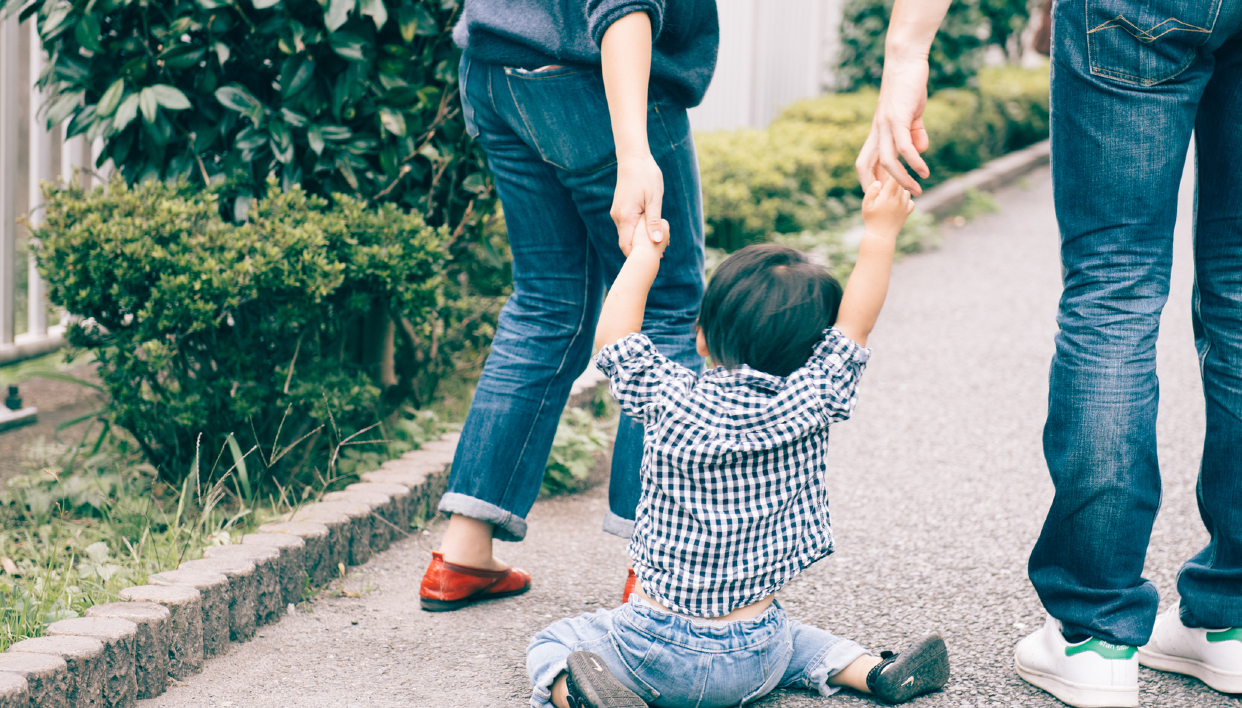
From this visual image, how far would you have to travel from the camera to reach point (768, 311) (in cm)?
182

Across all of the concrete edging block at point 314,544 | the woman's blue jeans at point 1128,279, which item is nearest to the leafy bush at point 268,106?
the concrete edging block at point 314,544

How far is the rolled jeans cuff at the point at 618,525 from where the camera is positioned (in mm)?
2225

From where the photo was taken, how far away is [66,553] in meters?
2.57

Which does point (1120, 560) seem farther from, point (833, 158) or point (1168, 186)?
point (833, 158)

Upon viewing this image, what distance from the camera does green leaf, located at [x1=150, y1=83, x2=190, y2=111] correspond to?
2740 millimetres

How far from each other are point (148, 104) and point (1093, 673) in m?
2.35

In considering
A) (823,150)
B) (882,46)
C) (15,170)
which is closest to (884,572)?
(15,170)

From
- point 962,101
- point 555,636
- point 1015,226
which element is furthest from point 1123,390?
point 962,101

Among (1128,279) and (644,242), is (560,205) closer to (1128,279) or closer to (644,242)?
(644,242)

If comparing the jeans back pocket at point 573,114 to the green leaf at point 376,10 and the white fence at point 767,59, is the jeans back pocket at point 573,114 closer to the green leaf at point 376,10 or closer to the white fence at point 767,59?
the green leaf at point 376,10

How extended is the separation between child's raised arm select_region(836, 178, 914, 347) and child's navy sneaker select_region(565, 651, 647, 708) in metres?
0.65

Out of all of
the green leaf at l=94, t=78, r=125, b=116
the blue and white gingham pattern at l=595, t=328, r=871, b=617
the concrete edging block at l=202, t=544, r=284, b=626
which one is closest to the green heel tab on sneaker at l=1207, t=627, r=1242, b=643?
the blue and white gingham pattern at l=595, t=328, r=871, b=617

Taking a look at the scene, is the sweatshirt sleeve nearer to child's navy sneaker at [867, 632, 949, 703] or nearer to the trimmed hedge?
child's navy sneaker at [867, 632, 949, 703]

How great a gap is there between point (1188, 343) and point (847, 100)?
139 inches
